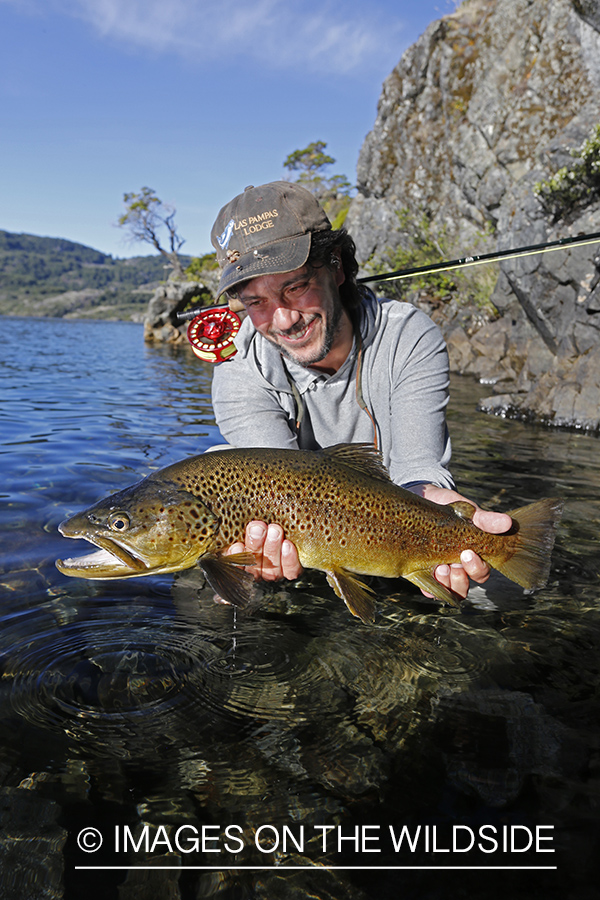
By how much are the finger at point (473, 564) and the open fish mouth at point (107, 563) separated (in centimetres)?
175

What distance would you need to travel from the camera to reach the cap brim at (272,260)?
3775mm

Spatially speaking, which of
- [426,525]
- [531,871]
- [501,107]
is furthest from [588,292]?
→ [501,107]

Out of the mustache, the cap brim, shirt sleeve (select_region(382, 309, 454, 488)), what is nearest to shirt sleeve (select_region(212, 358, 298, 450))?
the mustache

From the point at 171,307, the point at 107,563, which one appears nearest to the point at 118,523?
the point at 107,563

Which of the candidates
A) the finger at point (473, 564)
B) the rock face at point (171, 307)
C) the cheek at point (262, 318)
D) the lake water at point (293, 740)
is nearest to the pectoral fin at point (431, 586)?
the finger at point (473, 564)

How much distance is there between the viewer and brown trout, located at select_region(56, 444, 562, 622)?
305 cm

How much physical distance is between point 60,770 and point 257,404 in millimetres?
2814

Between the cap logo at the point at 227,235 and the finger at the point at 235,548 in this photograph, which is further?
the cap logo at the point at 227,235

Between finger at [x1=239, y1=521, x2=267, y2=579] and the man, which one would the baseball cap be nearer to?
the man

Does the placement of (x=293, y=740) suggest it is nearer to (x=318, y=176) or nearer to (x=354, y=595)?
(x=354, y=595)

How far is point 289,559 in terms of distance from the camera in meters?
3.26

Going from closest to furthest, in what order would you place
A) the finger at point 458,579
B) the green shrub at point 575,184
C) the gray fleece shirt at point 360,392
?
1. the finger at point 458,579
2. the gray fleece shirt at point 360,392
3. the green shrub at point 575,184

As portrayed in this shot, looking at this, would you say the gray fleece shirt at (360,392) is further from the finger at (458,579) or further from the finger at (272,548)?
the finger at (272,548)

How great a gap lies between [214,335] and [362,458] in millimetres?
2065
